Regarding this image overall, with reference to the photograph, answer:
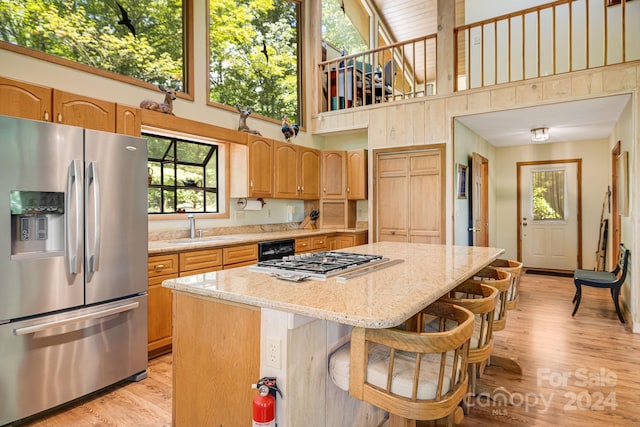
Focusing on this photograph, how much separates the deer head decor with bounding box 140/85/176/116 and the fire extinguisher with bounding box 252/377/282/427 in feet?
9.51

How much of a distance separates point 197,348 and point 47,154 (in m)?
1.52

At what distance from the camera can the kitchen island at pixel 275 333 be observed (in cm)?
133

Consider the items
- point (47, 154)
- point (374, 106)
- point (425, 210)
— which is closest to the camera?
point (47, 154)

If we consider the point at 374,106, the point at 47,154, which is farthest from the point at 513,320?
the point at 47,154

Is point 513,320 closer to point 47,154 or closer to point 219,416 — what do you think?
point 219,416

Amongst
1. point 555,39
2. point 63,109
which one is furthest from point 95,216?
point 555,39

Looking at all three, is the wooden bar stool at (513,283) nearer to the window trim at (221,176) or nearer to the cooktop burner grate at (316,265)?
the cooktop burner grate at (316,265)

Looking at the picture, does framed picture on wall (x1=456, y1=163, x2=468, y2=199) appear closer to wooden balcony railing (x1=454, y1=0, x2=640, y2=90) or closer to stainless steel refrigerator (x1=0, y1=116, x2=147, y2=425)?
wooden balcony railing (x1=454, y1=0, x2=640, y2=90)

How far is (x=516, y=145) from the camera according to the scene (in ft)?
23.1

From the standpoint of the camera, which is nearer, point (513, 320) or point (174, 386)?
point (174, 386)

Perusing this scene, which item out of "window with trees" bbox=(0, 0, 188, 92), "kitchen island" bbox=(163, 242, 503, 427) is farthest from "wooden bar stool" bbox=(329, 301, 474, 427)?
"window with trees" bbox=(0, 0, 188, 92)

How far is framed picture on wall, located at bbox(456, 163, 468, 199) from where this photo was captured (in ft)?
15.7

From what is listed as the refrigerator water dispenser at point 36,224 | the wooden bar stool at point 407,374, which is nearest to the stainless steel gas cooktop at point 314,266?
the wooden bar stool at point 407,374

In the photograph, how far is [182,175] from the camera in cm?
400
